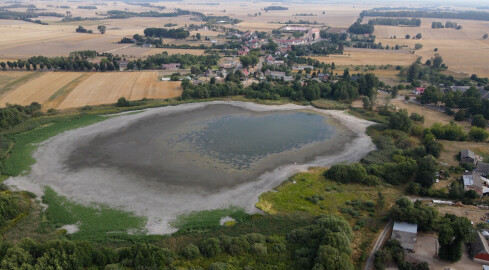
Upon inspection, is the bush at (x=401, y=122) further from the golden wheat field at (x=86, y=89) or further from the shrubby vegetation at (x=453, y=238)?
the golden wheat field at (x=86, y=89)

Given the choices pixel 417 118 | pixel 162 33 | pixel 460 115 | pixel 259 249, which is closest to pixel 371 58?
pixel 460 115

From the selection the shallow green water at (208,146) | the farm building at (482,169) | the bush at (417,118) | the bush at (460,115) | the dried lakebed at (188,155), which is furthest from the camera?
the bush at (460,115)

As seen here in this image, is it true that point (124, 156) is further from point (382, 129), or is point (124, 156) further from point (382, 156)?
point (382, 129)

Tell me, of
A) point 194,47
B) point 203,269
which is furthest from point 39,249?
point 194,47

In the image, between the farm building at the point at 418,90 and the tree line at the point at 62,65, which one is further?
the tree line at the point at 62,65

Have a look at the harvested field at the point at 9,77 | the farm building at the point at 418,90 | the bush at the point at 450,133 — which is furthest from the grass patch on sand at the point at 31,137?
the farm building at the point at 418,90

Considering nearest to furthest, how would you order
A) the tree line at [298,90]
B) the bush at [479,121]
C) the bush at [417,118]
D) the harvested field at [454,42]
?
1. the bush at [479,121]
2. the bush at [417,118]
3. the tree line at [298,90]
4. the harvested field at [454,42]

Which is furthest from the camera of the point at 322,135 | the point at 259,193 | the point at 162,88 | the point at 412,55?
the point at 412,55
